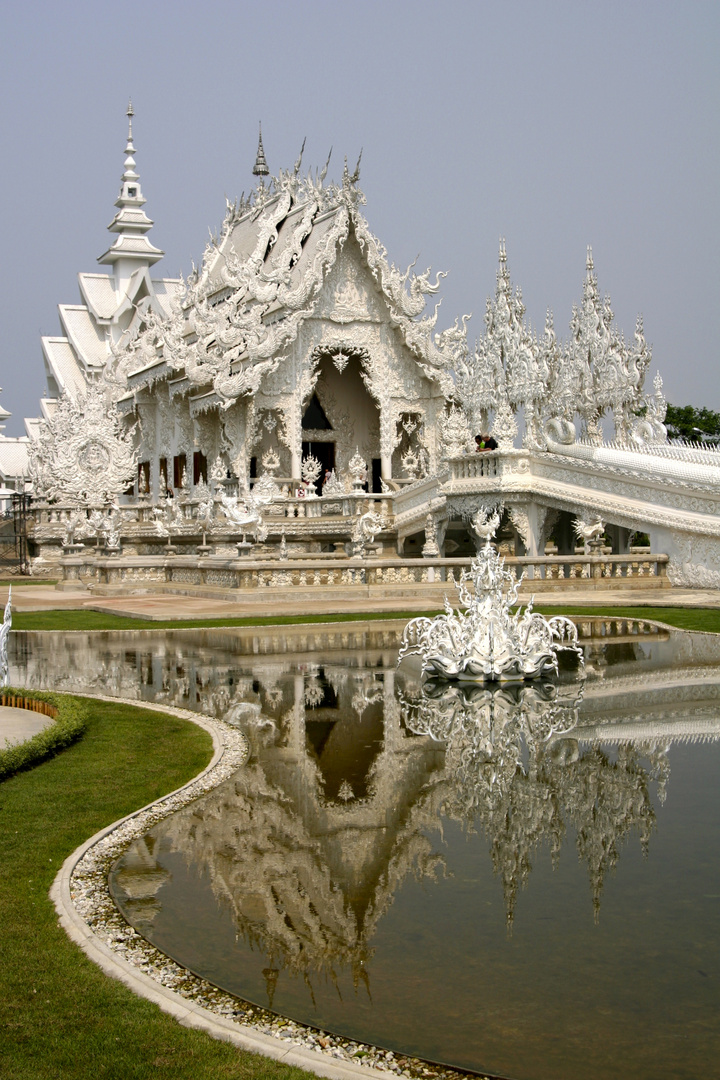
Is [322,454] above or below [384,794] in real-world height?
above

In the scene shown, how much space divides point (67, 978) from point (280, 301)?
88.5ft

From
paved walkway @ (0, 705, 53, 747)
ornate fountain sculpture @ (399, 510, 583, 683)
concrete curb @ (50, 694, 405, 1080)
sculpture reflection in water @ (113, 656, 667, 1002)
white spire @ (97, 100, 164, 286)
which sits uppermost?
white spire @ (97, 100, 164, 286)

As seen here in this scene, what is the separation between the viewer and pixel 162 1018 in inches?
160

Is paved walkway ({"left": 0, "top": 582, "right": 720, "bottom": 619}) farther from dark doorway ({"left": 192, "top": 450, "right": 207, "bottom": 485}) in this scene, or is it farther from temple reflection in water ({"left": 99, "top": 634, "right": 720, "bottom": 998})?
dark doorway ({"left": 192, "top": 450, "right": 207, "bottom": 485})

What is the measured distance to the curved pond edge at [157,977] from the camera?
380 centimetres

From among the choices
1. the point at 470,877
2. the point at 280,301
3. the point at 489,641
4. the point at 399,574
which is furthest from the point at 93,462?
the point at 470,877

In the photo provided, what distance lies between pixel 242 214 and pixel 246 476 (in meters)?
13.4

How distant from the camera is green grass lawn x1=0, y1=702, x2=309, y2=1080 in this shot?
3.77m

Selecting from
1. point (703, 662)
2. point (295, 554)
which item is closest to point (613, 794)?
point (703, 662)

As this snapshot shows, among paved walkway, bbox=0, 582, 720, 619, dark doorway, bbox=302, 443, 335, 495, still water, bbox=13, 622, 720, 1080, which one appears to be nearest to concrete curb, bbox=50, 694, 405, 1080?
still water, bbox=13, 622, 720, 1080

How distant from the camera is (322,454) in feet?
116

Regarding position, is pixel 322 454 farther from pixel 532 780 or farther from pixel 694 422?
pixel 532 780

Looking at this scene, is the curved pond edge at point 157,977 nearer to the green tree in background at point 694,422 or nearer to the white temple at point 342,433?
the white temple at point 342,433

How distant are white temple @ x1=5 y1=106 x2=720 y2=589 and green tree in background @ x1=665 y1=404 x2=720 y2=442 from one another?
295 inches
